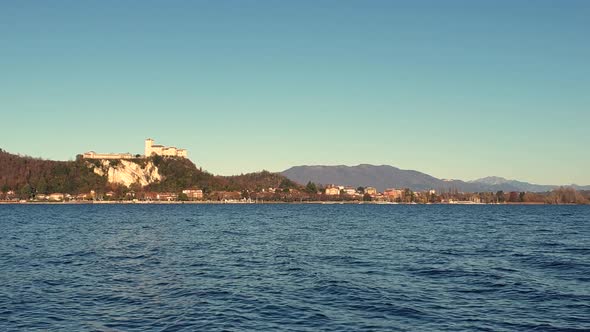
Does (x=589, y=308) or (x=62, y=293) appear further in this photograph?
(x=62, y=293)

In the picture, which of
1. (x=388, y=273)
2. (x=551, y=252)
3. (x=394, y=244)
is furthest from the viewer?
(x=394, y=244)

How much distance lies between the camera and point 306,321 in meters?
28.2

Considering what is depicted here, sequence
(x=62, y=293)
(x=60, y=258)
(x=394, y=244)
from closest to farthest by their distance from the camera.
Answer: (x=62, y=293), (x=60, y=258), (x=394, y=244)

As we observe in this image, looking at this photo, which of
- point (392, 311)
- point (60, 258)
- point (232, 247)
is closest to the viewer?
point (392, 311)

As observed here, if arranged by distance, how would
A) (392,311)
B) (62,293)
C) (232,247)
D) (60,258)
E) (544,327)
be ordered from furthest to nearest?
(232,247) < (60,258) < (62,293) < (392,311) < (544,327)

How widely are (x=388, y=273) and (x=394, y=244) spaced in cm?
2686

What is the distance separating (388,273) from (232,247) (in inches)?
1035

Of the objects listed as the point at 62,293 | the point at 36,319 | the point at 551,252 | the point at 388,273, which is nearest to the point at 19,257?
the point at 62,293

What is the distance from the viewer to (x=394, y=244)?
7031 centimetres

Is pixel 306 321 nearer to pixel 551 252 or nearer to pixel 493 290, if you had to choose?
pixel 493 290

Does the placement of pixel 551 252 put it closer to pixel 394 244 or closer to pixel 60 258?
pixel 394 244

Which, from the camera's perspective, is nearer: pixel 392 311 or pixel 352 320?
pixel 352 320

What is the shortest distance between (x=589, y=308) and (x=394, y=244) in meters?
38.9

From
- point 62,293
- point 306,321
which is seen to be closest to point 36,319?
point 62,293
